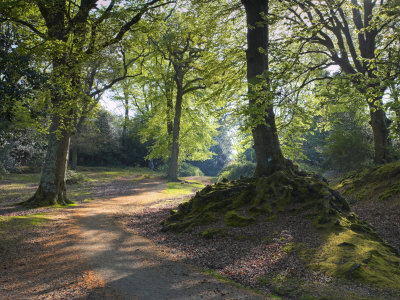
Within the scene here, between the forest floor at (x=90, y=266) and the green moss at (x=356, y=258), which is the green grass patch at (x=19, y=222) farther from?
the green moss at (x=356, y=258)

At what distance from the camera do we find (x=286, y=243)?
6.76 m

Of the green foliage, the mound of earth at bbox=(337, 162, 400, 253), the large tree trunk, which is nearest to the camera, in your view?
the mound of earth at bbox=(337, 162, 400, 253)

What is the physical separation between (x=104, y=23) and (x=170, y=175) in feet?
58.8

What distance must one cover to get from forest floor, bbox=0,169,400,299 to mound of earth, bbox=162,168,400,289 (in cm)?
28

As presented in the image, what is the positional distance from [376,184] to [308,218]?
6417 mm

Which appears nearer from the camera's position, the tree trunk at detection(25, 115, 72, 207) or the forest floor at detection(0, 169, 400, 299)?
the forest floor at detection(0, 169, 400, 299)

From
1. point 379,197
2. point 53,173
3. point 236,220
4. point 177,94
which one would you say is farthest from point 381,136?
point 177,94

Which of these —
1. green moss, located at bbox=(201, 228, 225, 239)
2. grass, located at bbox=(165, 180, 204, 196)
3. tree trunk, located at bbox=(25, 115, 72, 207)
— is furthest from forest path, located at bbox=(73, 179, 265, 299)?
grass, located at bbox=(165, 180, 204, 196)

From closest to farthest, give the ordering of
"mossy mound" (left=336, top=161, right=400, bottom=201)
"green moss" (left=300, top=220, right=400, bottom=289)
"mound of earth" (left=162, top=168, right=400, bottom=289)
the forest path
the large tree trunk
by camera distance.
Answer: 1. the forest path
2. "green moss" (left=300, top=220, right=400, bottom=289)
3. "mound of earth" (left=162, top=168, right=400, bottom=289)
4. the large tree trunk
5. "mossy mound" (left=336, top=161, right=400, bottom=201)

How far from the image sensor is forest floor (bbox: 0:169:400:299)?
4.76 metres

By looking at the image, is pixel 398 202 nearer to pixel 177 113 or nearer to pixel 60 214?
pixel 60 214

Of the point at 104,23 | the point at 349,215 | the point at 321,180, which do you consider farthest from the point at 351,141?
the point at 104,23

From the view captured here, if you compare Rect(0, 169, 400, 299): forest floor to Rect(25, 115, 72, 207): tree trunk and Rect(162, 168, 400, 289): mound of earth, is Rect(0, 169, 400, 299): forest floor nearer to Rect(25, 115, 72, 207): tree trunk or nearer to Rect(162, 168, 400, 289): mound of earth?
Rect(162, 168, 400, 289): mound of earth

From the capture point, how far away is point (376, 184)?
12320 mm
